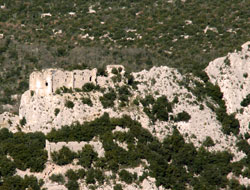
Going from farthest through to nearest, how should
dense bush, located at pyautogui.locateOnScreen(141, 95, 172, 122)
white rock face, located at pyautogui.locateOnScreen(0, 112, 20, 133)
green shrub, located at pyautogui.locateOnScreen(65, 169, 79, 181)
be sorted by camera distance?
dense bush, located at pyautogui.locateOnScreen(141, 95, 172, 122), white rock face, located at pyautogui.locateOnScreen(0, 112, 20, 133), green shrub, located at pyautogui.locateOnScreen(65, 169, 79, 181)

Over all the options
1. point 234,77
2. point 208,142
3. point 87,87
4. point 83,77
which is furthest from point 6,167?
point 234,77

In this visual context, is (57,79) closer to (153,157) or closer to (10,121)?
(10,121)

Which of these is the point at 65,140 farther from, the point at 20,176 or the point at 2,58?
the point at 2,58

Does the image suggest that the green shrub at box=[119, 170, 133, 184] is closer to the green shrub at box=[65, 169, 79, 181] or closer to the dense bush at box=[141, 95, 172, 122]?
the green shrub at box=[65, 169, 79, 181]

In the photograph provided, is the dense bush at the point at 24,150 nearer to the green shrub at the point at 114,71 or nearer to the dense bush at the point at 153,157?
the dense bush at the point at 153,157

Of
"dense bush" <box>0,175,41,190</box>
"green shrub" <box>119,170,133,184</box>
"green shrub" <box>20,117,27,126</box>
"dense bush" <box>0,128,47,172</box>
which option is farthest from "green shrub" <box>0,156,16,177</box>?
"green shrub" <box>119,170,133,184</box>

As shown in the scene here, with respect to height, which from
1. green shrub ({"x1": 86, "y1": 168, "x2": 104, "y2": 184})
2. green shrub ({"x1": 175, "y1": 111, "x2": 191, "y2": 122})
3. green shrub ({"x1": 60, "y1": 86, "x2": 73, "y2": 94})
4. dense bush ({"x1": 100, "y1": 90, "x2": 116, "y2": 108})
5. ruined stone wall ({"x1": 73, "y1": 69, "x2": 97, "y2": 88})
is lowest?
green shrub ({"x1": 175, "y1": 111, "x2": 191, "y2": 122})
